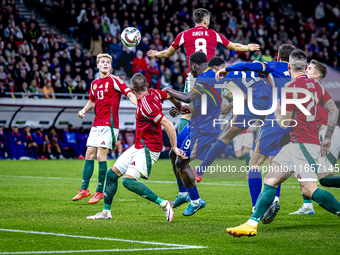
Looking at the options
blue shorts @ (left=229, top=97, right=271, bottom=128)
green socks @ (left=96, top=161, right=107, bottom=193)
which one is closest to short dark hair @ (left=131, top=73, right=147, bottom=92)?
blue shorts @ (left=229, top=97, right=271, bottom=128)

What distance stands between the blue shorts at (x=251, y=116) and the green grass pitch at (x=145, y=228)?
135cm

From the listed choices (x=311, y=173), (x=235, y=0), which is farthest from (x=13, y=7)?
(x=311, y=173)

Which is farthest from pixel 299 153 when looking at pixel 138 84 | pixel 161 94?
pixel 138 84

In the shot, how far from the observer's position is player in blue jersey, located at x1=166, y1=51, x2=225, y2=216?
24.2 ft

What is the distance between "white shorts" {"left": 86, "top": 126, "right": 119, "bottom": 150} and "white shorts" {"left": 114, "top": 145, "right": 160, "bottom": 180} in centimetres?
209

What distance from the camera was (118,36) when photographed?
22312 mm

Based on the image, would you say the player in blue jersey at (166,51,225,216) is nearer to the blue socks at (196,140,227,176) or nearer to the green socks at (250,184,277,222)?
the blue socks at (196,140,227,176)

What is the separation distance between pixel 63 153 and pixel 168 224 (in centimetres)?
1506

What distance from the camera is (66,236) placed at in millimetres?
5430

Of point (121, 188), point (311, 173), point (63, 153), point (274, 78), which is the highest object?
point (274, 78)

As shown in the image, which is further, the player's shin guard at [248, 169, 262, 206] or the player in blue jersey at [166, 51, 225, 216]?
the player in blue jersey at [166, 51, 225, 216]

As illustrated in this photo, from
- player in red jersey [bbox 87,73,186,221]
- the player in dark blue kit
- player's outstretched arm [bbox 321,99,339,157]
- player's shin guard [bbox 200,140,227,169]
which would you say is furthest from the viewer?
player's shin guard [bbox 200,140,227,169]

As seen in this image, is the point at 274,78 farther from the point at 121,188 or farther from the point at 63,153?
the point at 63,153

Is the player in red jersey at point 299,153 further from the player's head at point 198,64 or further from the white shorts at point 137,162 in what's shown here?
the player's head at point 198,64
